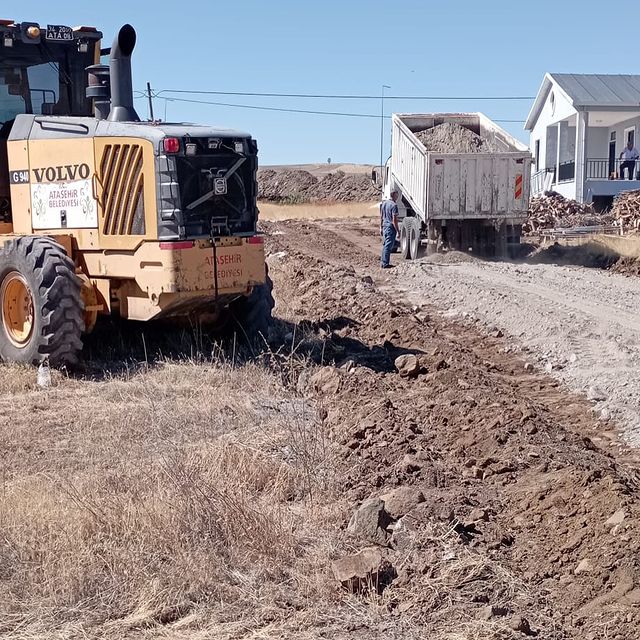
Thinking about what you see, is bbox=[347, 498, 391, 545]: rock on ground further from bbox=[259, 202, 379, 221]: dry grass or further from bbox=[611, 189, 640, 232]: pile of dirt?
bbox=[259, 202, 379, 221]: dry grass

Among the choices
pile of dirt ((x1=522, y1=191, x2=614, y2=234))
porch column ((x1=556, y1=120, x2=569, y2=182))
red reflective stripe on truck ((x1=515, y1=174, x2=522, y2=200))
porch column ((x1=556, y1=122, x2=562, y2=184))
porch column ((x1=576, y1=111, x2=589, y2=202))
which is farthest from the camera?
porch column ((x1=556, y1=120, x2=569, y2=182))

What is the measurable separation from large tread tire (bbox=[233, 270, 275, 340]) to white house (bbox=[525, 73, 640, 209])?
908 inches

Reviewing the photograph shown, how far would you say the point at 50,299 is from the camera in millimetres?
8570

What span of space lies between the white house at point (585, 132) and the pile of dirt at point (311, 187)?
81.8ft

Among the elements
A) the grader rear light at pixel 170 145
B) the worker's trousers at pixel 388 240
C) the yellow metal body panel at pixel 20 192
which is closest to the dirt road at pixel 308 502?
the yellow metal body panel at pixel 20 192

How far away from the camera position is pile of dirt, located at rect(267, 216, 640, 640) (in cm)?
424

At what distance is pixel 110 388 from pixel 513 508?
13.3 ft

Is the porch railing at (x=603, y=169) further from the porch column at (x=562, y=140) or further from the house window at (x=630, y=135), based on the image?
the porch column at (x=562, y=140)

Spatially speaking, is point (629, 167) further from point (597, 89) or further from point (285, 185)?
point (285, 185)

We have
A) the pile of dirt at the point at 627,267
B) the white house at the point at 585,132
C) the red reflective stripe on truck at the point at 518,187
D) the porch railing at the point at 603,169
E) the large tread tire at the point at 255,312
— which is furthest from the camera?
the porch railing at the point at 603,169

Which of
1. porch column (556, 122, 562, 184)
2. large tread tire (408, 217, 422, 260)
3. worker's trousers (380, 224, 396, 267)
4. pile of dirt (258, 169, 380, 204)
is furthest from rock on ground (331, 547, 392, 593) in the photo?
pile of dirt (258, 169, 380, 204)

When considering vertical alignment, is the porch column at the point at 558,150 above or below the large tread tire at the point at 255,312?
above

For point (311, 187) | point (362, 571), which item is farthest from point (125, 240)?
point (311, 187)

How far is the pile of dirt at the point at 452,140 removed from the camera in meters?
20.8
